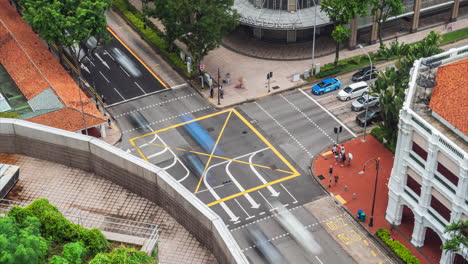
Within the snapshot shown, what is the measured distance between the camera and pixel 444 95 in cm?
6450

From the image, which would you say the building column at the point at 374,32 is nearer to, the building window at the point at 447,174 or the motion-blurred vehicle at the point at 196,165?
the motion-blurred vehicle at the point at 196,165

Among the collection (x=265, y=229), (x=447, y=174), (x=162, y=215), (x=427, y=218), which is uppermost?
(x=162, y=215)

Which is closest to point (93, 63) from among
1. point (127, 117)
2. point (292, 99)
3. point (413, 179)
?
point (127, 117)

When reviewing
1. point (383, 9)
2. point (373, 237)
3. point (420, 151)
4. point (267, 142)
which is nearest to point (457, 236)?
point (420, 151)

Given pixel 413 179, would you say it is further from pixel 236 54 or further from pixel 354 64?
pixel 236 54

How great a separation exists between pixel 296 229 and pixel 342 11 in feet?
132

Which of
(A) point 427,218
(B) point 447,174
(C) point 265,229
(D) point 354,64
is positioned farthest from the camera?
(D) point 354,64

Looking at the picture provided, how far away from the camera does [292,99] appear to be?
317ft

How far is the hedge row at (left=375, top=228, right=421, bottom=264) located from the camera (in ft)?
219

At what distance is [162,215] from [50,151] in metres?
9.28

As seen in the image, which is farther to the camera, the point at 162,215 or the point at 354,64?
the point at 354,64

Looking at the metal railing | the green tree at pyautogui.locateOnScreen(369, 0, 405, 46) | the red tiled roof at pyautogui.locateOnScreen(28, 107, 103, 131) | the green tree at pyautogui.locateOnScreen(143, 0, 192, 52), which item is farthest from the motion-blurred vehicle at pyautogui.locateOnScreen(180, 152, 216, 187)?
the metal railing

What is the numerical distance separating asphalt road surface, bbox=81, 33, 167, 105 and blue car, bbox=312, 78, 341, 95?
2388 centimetres

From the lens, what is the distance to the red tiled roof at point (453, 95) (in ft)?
204
